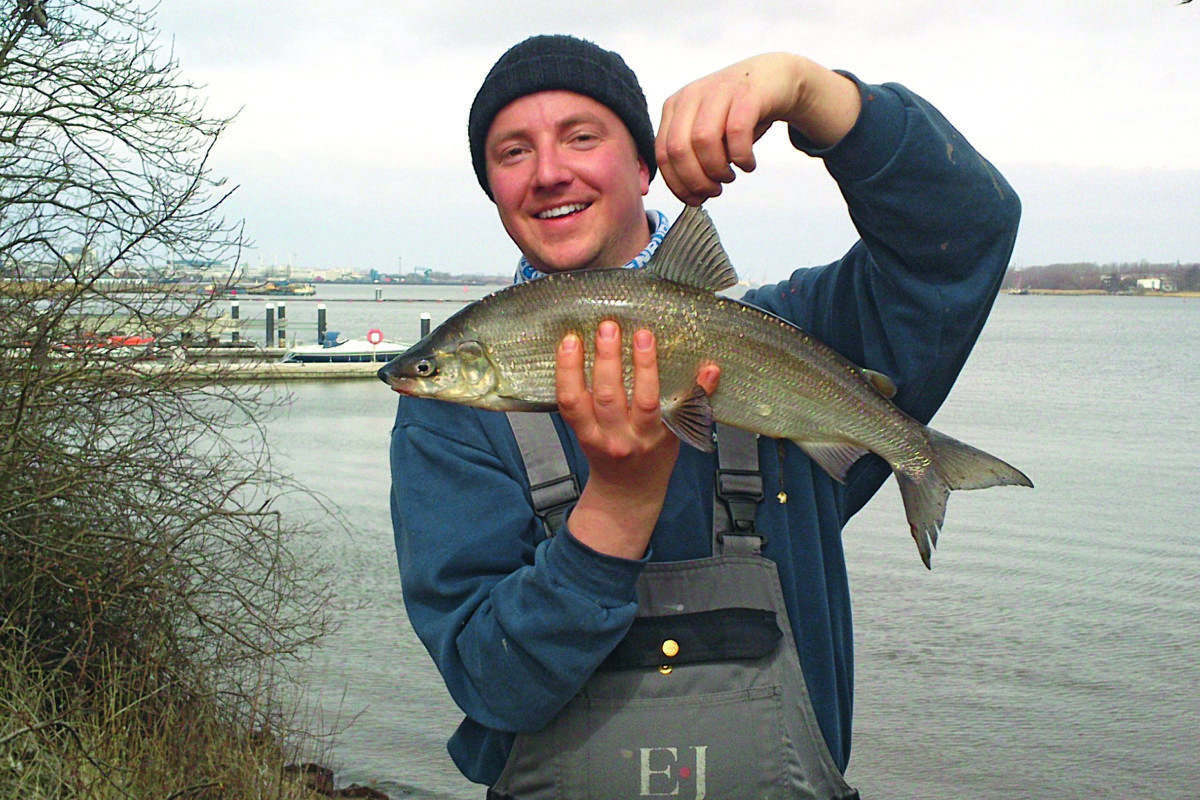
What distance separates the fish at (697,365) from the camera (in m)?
2.62

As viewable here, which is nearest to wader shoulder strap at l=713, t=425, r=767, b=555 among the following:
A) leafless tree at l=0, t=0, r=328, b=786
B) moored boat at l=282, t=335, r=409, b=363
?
leafless tree at l=0, t=0, r=328, b=786

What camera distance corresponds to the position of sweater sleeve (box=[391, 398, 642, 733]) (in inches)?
102

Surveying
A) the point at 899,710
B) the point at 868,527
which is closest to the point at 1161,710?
the point at 899,710

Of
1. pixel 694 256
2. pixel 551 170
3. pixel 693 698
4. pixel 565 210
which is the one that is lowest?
pixel 693 698

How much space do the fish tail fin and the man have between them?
0.23 metres

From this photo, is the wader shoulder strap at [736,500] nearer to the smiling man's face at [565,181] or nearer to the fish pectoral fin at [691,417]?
the fish pectoral fin at [691,417]

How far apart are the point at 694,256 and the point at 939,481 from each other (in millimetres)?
909

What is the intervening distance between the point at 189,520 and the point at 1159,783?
881 centimetres

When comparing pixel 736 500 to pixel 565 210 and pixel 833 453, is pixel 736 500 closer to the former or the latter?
pixel 833 453

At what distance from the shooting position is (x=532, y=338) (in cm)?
266

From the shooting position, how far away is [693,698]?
2775mm

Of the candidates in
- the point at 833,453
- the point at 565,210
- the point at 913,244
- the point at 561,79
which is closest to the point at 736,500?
the point at 833,453

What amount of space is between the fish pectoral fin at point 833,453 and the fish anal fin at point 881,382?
0.16 meters

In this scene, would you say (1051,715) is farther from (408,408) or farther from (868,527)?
(408,408)
